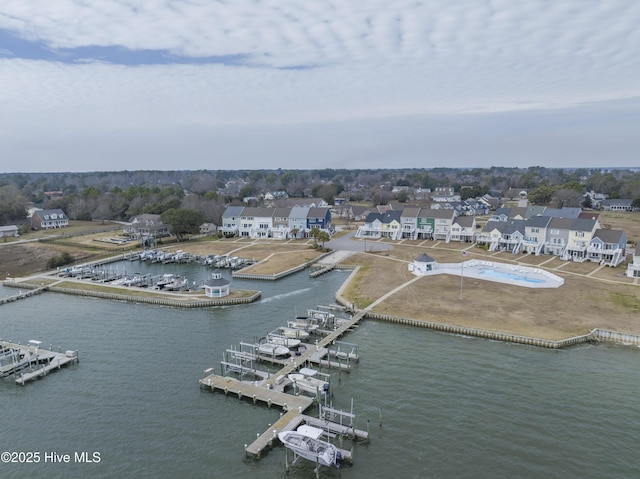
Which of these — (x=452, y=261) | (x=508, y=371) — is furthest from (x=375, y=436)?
(x=452, y=261)

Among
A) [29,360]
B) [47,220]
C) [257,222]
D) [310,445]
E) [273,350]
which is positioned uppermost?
[257,222]

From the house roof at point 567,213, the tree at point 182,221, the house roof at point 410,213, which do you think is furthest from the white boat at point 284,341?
the house roof at point 567,213

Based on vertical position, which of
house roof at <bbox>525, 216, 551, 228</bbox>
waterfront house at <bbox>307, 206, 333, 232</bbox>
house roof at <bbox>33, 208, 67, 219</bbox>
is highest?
house roof at <bbox>525, 216, 551, 228</bbox>

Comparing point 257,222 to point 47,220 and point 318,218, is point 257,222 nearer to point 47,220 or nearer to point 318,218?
point 318,218

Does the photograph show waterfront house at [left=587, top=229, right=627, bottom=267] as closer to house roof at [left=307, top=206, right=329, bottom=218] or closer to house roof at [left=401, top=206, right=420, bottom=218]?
house roof at [left=401, top=206, right=420, bottom=218]

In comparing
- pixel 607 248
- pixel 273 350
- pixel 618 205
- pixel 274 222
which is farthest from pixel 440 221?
pixel 618 205

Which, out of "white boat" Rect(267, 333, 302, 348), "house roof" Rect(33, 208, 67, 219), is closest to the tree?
"house roof" Rect(33, 208, 67, 219)

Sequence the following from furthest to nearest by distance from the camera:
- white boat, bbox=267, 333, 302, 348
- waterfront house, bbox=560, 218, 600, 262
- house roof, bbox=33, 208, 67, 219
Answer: house roof, bbox=33, 208, 67, 219 → waterfront house, bbox=560, 218, 600, 262 → white boat, bbox=267, 333, 302, 348

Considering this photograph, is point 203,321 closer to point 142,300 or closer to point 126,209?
point 142,300
